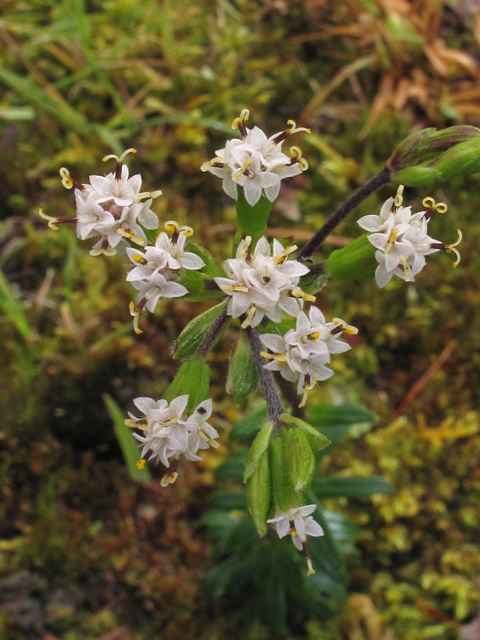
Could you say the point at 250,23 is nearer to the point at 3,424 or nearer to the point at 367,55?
the point at 367,55

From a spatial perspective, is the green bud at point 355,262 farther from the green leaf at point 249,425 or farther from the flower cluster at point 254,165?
the green leaf at point 249,425

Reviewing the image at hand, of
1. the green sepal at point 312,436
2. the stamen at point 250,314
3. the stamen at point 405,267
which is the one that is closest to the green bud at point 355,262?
the stamen at point 405,267

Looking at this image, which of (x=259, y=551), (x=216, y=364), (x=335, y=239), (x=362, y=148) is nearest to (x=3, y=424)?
(x=216, y=364)

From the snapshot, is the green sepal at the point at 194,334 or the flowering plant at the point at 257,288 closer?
the flowering plant at the point at 257,288

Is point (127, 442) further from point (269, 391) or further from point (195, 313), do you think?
point (269, 391)

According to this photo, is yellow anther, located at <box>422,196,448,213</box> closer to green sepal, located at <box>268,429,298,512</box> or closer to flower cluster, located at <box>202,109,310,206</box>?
flower cluster, located at <box>202,109,310,206</box>

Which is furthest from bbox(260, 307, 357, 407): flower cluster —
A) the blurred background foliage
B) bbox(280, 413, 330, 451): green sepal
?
the blurred background foliage

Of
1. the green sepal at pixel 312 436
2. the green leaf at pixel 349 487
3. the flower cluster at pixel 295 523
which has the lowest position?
the green leaf at pixel 349 487
